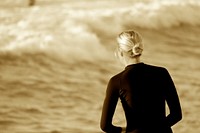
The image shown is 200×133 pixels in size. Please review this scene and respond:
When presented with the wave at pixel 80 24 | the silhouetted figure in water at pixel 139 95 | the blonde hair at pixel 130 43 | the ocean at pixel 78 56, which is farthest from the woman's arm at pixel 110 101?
the wave at pixel 80 24

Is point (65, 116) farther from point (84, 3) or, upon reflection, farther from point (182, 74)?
point (84, 3)

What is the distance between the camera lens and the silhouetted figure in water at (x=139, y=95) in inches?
59.4

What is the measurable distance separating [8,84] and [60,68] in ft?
3.24

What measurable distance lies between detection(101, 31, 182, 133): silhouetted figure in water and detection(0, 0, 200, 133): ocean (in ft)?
9.22

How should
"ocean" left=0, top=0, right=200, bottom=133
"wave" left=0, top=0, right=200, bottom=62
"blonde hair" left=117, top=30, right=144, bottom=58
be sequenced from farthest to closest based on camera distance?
"wave" left=0, top=0, right=200, bottom=62 → "ocean" left=0, top=0, right=200, bottom=133 → "blonde hair" left=117, top=30, right=144, bottom=58

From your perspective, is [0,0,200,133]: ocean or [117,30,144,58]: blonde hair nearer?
[117,30,144,58]: blonde hair

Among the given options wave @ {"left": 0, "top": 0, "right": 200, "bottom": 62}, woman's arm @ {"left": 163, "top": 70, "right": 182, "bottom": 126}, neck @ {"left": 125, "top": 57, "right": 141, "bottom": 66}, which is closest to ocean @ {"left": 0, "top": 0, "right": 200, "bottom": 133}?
wave @ {"left": 0, "top": 0, "right": 200, "bottom": 62}

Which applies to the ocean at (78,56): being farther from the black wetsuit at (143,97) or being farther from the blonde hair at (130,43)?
the blonde hair at (130,43)

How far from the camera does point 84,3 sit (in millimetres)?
9305

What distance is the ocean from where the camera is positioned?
4801 millimetres

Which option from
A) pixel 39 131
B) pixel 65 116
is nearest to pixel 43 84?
pixel 65 116

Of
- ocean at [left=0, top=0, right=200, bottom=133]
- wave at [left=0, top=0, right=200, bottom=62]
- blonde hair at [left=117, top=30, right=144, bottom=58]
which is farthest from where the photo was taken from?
wave at [left=0, top=0, right=200, bottom=62]

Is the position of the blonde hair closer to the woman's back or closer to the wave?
the woman's back

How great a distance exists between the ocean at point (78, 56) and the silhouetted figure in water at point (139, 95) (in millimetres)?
2810
